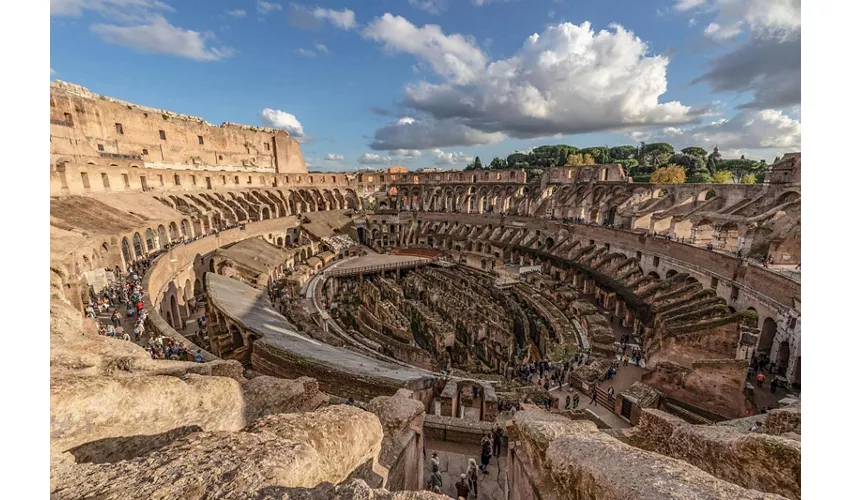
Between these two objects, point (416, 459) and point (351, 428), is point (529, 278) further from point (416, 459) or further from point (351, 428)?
point (351, 428)

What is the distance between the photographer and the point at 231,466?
12.3 ft

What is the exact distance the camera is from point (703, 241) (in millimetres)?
24047

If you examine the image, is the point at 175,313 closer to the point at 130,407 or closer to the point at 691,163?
the point at 130,407

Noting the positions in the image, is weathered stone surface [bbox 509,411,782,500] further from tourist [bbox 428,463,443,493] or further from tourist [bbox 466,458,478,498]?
tourist [bbox 428,463,443,493]

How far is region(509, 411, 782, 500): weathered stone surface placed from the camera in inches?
145

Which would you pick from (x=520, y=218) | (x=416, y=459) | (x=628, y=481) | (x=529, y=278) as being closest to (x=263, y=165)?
(x=520, y=218)

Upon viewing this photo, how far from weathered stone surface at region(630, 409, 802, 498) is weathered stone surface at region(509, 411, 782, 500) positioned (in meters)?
1.72

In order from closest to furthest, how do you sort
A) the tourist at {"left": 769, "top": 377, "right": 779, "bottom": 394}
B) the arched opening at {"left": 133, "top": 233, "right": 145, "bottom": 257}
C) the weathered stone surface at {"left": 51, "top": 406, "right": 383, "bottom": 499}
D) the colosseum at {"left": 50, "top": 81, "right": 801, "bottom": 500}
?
the weathered stone surface at {"left": 51, "top": 406, "right": 383, "bottom": 499}, the colosseum at {"left": 50, "top": 81, "right": 801, "bottom": 500}, the tourist at {"left": 769, "top": 377, "right": 779, "bottom": 394}, the arched opening at {"left": 133, "top": 233, "right": 145, "bottom": 257}

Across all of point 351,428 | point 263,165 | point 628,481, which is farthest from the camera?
point 263,165

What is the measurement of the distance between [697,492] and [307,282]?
29226 mm

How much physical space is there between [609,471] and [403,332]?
16.1 meters

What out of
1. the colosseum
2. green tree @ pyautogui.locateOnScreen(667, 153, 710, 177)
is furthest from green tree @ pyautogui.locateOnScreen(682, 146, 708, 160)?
the colosseum

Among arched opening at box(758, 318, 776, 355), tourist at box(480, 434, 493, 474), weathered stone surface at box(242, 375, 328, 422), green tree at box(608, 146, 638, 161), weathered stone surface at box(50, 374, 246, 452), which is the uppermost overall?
green tree at box(608, 146, 638, 161)

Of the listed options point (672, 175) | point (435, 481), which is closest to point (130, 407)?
point (435, 481)
